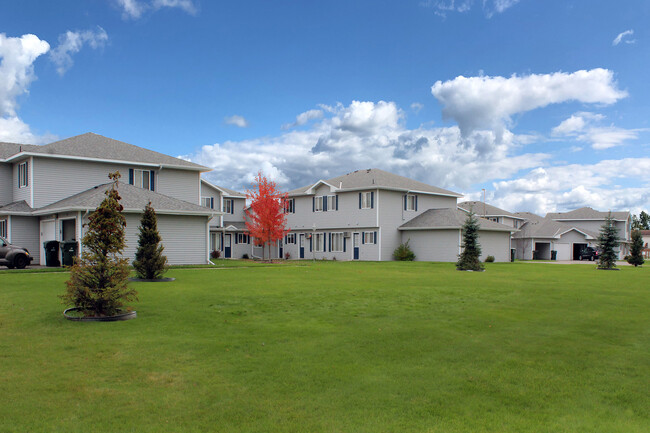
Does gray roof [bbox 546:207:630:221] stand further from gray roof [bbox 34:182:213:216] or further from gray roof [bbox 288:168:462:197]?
gray roof [bbox 34:182:213:216]

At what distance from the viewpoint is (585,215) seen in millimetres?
72812

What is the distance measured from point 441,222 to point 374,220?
5.39 meters

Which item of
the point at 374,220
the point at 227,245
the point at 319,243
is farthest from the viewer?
the point at 227,245

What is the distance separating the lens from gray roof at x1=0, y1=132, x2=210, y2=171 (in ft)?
103

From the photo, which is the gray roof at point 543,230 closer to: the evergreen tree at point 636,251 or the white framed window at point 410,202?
the evergreen tree at point 636,251

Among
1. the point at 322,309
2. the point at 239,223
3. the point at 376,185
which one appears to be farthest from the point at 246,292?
the point at 239,223

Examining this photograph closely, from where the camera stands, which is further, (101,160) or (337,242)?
(337,242)

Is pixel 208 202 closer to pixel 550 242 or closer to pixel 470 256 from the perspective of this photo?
pixel 470 256

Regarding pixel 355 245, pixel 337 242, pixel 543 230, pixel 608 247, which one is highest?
pixel 543 230

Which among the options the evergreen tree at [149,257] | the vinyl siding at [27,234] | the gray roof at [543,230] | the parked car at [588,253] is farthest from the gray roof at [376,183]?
the evergreen tree at [149,257]

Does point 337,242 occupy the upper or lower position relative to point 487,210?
lower

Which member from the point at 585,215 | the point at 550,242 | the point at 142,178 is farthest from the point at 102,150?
the point at 585,215

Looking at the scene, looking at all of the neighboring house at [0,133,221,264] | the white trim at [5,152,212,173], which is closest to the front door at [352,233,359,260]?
the white trim at [5,152,212,173]

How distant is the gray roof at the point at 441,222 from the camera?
40.4 meters
